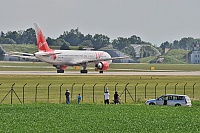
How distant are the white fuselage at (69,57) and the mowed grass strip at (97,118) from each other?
72588mm

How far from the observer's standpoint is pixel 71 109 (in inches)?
2447

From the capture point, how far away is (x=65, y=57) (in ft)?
468

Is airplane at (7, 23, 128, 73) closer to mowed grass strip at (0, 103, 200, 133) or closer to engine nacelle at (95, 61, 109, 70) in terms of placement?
engine nacelle at (95, 61, 109, 70)

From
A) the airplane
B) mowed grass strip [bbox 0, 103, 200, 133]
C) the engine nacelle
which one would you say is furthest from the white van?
the engine nacelle

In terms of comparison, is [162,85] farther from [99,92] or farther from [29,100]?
[29,100]

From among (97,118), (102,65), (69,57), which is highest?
(69,57)

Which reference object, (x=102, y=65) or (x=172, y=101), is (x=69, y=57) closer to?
(x=102, y=65)

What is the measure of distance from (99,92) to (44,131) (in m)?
41.7

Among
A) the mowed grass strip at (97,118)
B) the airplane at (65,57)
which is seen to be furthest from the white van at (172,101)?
the airplane at (65,57)

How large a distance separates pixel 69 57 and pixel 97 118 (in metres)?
89.7

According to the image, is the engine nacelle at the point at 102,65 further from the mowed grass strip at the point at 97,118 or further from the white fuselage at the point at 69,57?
the mowed grass strip at the point at 97,118

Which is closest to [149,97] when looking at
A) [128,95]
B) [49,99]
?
[128,95]

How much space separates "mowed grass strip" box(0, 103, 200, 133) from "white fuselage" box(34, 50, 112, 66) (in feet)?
238

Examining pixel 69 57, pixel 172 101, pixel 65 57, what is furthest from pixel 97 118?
pixel 69 57
